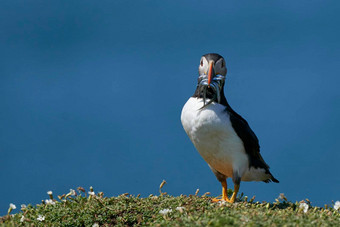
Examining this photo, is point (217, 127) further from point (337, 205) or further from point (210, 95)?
point (337, 205)

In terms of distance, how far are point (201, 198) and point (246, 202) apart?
81 cm

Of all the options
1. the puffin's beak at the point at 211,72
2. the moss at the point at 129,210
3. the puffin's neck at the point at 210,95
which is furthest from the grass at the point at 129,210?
the puffin's beak at the point at 211,72

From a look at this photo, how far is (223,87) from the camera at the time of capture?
902 centimetres

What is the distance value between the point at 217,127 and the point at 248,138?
70 centimetres

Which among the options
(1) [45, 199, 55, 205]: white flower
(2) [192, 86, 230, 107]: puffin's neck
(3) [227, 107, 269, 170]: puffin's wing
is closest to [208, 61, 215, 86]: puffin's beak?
(2) [192, 86, 230, 107]: puffin's neck

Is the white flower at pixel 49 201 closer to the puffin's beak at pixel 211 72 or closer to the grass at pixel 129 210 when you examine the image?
the grass at pixel 129 210

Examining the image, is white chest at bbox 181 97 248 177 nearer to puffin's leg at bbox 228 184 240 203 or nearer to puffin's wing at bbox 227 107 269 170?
puffin's wing at bbox 227 107 269 170

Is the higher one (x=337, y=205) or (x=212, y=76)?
(x=212, y=76)

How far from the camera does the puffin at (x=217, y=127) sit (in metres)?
8.62

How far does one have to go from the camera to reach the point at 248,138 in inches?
350

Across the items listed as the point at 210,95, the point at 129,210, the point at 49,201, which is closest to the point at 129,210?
the point at 129,210

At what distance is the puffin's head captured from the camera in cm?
866

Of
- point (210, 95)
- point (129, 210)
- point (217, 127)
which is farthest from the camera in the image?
point (210, 95)

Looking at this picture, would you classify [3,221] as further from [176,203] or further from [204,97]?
[204,97]
